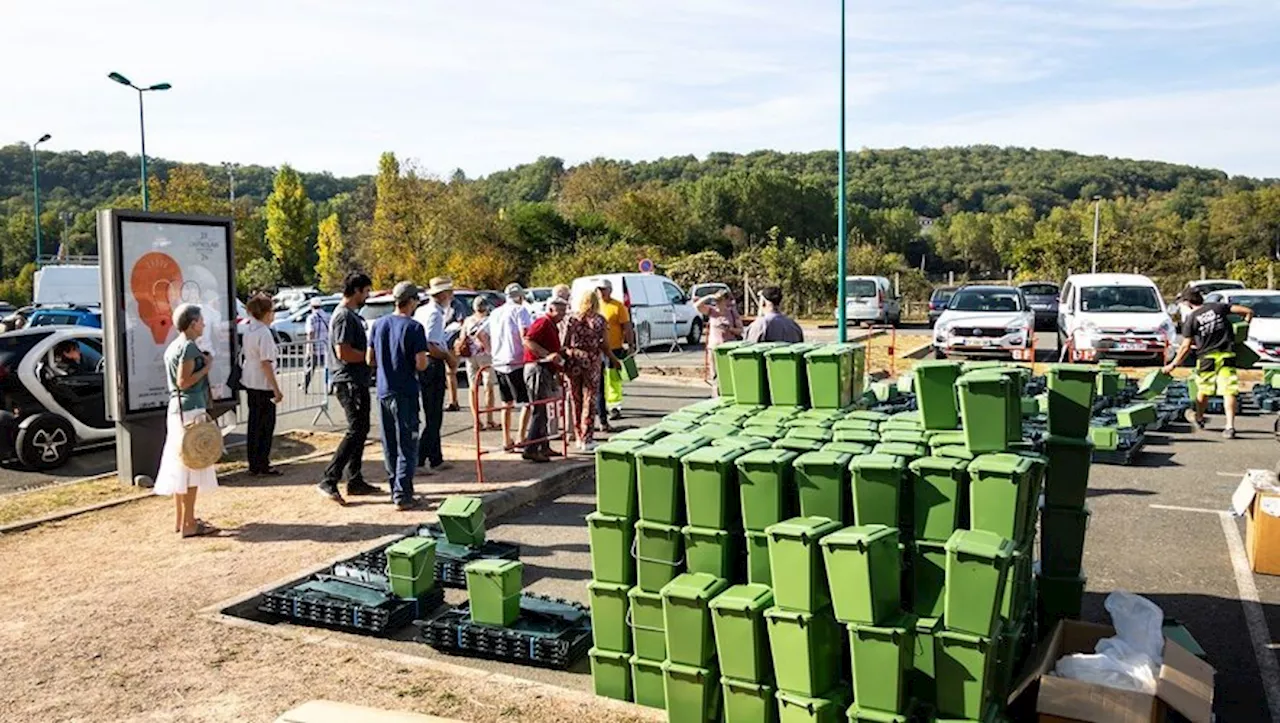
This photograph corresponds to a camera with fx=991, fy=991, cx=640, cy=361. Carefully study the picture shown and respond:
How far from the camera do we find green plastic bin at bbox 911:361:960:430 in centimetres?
546

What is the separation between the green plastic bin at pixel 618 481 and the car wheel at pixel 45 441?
8.81 m

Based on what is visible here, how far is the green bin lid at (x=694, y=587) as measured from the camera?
Answer: 4711mm

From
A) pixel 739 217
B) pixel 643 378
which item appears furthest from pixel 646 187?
pixel 643 378

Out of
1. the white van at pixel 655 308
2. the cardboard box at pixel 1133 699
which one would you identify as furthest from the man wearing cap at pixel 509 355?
the white van at pixel 655 308

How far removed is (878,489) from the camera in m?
4.78

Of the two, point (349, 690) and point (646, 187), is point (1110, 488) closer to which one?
point (349, 690)

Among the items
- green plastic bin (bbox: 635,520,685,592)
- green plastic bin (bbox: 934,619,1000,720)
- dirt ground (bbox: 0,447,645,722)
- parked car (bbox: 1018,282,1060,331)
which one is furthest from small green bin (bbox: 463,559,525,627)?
parked car (bbox: 1018,282,1060,331)

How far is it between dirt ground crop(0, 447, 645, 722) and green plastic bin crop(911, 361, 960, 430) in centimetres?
233

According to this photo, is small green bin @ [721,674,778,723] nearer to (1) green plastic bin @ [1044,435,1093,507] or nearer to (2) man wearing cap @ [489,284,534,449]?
(1) green plastic bin @ [1044,435,1093,507]

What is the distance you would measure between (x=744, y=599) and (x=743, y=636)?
0.55ft

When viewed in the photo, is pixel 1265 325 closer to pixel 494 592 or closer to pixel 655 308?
pixel 655 308

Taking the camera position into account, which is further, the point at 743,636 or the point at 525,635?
the point at 525,635

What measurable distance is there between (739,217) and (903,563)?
77525mm

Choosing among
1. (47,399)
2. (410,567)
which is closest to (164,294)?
(47,399)
